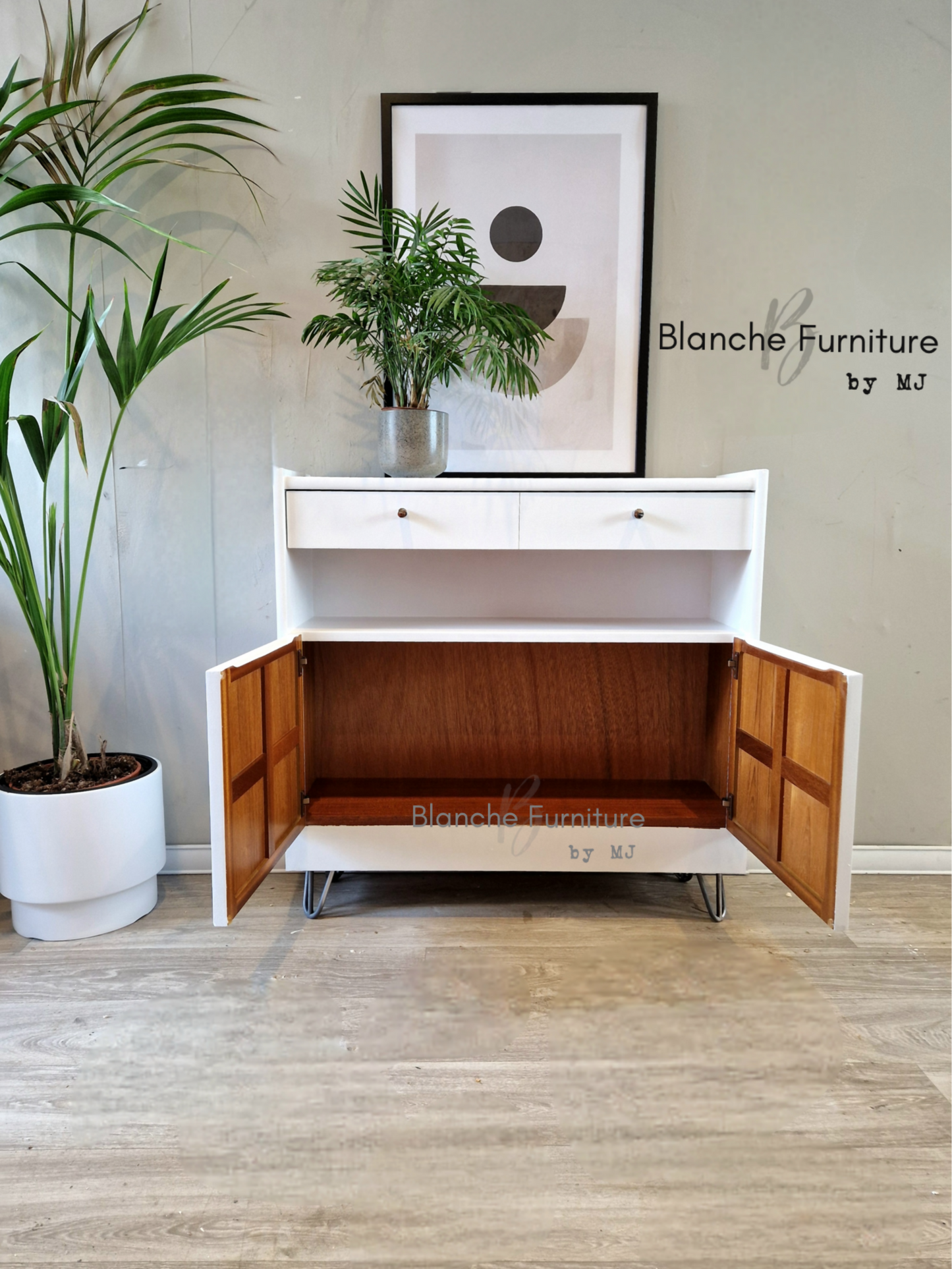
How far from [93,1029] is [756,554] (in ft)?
5.31

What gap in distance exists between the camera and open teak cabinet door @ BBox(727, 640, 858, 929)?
1.31 m

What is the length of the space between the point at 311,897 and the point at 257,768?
1.77 feet

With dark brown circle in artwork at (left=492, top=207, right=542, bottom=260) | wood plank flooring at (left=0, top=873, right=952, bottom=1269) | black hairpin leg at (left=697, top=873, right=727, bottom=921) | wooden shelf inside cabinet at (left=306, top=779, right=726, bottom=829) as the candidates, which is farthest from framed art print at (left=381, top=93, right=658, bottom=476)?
wood plank flooring at (left=0, top=873, right=952, bottom=1269)

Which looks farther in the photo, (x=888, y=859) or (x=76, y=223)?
(x=888, y=859)

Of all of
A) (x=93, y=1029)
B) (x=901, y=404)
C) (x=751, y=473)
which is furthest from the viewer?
(x=901, y=404)

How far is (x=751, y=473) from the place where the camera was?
170cm

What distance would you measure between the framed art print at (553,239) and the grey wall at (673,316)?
62 mm

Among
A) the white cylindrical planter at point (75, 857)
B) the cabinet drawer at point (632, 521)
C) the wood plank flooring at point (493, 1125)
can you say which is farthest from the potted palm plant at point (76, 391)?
the cabinet drawer at point (632, 521)

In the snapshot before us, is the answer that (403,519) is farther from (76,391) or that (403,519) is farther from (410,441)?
(76,391)

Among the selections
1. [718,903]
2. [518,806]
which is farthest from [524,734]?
[718,903]

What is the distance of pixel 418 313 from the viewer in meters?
1.71

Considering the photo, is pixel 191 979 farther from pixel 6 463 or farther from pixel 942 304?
pixel 942 304

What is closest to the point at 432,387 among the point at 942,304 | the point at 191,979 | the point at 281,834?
the point at 281,834

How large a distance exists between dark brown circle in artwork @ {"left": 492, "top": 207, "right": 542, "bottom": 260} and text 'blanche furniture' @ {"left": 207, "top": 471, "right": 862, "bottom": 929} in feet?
1.94
